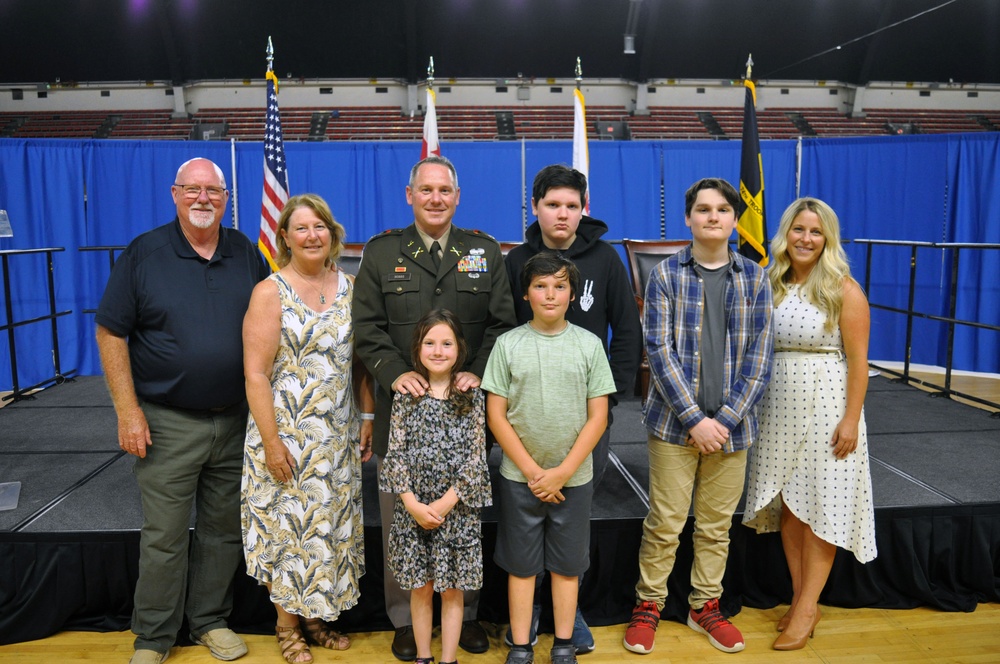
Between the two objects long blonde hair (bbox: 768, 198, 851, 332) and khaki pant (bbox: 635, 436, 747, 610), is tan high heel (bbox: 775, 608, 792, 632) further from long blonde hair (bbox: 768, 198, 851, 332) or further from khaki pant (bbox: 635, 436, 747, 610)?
long blonde hair (bbox: 768, 198, 851, 332)

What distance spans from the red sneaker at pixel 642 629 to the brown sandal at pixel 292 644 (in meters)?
1.02

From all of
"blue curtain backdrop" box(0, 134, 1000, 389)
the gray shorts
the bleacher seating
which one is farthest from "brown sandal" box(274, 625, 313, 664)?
the bleacher seating

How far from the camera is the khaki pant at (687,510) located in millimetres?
2133

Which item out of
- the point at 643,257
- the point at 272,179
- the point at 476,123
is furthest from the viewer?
the point at 476,123

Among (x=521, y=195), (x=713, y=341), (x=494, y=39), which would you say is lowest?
(x=713, y=341)

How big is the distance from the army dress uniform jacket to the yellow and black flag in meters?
3.19

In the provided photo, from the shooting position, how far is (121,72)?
481 inches

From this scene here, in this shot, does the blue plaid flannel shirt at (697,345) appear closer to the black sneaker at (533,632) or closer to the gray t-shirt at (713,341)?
the gray t-shirt at (713,341)

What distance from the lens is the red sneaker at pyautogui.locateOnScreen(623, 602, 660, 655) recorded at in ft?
7.14

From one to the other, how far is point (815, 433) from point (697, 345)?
0.48m

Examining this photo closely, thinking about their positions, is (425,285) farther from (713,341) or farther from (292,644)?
(292,644)

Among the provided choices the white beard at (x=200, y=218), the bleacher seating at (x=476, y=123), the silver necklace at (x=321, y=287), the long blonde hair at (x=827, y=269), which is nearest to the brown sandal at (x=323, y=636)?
the silver necklace at (x=321, y=287)

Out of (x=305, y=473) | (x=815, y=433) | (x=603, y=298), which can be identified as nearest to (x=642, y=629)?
(x=815, y=433)

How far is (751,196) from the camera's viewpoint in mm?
4852
